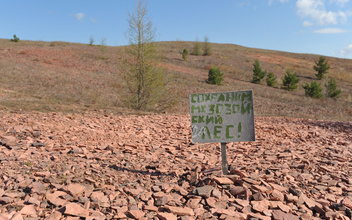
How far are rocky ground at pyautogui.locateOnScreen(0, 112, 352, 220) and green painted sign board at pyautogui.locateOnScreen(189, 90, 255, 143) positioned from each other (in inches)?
19.4

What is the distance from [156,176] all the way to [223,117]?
1.17m

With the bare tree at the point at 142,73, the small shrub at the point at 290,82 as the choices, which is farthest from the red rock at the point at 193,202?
the small shrub at the point at 290,82

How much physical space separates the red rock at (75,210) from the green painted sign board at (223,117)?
1581 mm

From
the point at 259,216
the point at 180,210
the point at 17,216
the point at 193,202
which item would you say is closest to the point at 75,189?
the point at 17,216

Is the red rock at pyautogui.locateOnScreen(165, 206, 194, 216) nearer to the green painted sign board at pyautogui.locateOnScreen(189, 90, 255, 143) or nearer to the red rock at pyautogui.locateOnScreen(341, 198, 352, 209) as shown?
the green painted sign board at pyautogui.locateOnScreen(189, 90, 255, 143)

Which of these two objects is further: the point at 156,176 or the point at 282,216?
the point at 156,176

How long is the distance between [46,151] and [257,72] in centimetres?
2439

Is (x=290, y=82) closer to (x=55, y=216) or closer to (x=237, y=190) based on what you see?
(x=237, y=190)

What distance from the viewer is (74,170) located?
344cm

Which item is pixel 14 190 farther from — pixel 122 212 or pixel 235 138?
pixel 235 138

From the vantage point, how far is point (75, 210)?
250 centimetres

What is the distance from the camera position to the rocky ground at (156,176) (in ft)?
8.71

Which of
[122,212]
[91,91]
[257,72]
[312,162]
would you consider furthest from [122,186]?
[257,72]

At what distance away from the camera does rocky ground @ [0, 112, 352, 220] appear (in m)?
2.66
